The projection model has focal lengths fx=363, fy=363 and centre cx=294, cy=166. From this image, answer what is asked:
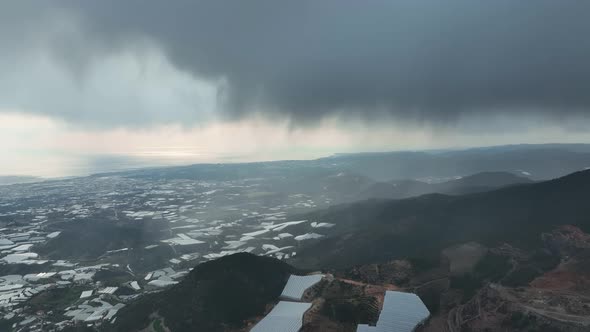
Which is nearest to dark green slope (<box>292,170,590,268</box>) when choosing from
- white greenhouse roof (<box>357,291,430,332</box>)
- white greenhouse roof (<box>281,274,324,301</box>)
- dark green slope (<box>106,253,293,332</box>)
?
white greenhouse roof (<box>357,291,430,332</box>)

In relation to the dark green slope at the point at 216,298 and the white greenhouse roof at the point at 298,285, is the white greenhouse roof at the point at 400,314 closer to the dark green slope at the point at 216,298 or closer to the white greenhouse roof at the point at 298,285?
the white greenhouse roof at the point at 298,285

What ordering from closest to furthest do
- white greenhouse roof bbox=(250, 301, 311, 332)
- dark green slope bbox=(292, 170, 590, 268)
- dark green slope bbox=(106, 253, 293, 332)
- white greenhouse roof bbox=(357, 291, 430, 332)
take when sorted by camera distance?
white greenhouse roof bbox=(357, 291, 430, 332)
white greenhouse roof bbox=(250, 301, 311, 332)
dark green slope bbox=(106, 253, 293, 332)
dark green slope bbox=(292, 170, 590, 268)

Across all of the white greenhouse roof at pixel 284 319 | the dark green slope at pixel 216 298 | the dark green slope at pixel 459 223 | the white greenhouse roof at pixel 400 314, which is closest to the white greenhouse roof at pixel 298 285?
the dark green slope at pixel 216 298

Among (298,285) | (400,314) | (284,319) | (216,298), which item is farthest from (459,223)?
(216,298)

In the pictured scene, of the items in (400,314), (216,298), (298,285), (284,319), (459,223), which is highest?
(459,223)

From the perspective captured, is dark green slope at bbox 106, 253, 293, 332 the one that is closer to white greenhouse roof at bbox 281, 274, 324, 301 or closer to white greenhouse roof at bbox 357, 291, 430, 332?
white greenhouse roof at bbox 281, 274, 324, 301

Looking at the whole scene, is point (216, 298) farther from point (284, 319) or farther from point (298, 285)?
point (284, 319)
